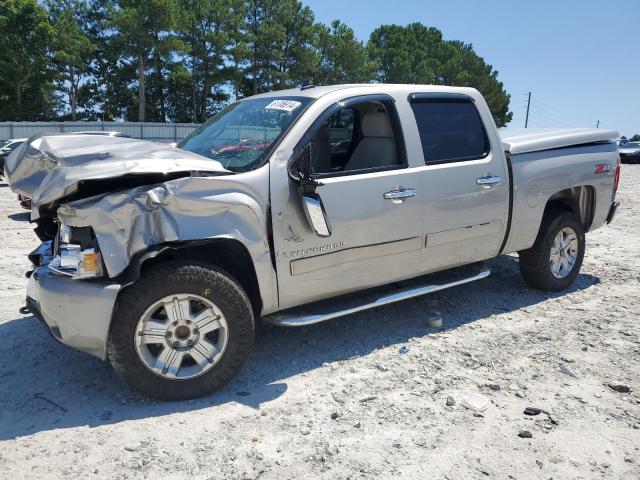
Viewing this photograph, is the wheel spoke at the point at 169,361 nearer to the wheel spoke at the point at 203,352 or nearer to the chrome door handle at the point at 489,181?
the wheel spoke at the point at 203,352

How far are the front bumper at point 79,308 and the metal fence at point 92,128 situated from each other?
2587 centimetres

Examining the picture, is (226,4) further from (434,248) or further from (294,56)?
(434,248)

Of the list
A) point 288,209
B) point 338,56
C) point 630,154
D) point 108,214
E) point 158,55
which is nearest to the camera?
point 108,214

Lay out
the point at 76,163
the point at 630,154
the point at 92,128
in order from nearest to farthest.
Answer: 1. the point at 76,163
2. the point at 630,154
3. the point at 92,128

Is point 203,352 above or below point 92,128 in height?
below

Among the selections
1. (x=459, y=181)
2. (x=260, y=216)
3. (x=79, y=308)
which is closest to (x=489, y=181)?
(x=459, y=181)

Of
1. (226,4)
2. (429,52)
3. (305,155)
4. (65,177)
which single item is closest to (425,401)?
(305,155)

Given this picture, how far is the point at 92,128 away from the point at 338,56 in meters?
26.5

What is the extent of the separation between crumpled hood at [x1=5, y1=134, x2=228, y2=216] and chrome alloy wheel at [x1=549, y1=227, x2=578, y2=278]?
11.7 ft

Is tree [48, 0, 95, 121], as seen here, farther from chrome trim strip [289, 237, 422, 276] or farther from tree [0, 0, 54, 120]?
chrome trim strip [289, 237, 422, 276]

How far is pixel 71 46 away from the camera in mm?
40125

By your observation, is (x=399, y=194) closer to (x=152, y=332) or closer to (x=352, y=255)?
(x=352, y=255)

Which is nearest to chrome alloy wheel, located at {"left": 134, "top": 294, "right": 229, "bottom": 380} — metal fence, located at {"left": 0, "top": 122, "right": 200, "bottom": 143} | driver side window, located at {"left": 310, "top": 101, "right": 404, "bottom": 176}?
driver side window, located at {"left": 310, "top": 101, "right": 404, "bottom": 176}

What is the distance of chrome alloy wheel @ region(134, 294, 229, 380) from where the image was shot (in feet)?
10.4
